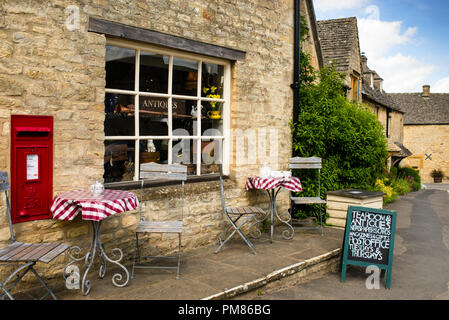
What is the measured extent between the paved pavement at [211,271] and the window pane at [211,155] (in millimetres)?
1176

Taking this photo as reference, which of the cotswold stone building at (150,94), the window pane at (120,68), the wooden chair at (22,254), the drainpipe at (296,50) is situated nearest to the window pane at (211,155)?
the cotswold stone building at (150,94)

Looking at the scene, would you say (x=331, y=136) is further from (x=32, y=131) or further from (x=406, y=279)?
(x=32, y=131)

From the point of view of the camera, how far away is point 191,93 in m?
6.00

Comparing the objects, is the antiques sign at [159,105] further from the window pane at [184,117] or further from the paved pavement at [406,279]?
the paved pavement at [406,279]

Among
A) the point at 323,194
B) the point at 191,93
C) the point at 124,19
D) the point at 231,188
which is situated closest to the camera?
the point at 124,19

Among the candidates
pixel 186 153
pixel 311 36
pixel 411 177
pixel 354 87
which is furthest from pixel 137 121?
pixel 411 177

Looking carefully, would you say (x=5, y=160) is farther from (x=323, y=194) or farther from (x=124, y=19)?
(x=323, y=194)

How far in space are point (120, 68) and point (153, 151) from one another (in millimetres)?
1156

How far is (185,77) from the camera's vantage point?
5.86 m

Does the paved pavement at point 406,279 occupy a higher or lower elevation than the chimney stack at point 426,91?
lower

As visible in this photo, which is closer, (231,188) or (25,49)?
(25,49)

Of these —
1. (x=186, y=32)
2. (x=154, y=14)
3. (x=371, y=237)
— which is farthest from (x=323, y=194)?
(x=154, y=14)

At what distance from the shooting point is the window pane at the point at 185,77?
18.8ft
